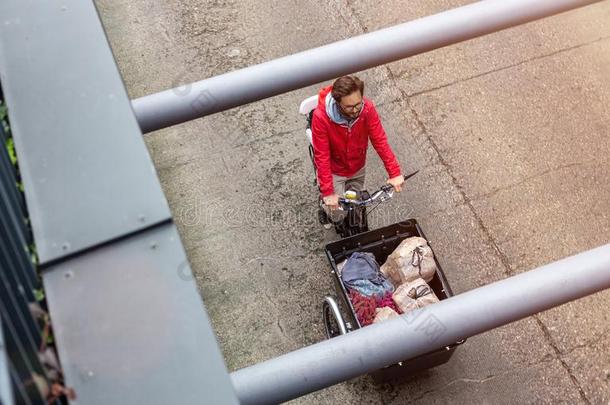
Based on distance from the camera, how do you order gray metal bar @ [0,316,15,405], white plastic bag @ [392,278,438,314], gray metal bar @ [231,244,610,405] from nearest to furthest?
gray metal bar @ [0,316,15,405] < gray metal bar @ [231,244,610,405] < white plastic bag @ [392,278,438,314]

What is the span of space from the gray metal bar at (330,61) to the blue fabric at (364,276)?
6.74 ft

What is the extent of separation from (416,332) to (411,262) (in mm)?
2526

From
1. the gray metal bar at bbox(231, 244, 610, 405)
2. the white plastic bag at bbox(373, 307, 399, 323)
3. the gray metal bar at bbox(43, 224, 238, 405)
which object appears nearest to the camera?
the gray metal bar at bbox(43, 224, 238, 405)

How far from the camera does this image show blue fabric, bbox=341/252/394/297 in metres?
5.62

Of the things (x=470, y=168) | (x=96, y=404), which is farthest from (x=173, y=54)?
(x=96, y=404)

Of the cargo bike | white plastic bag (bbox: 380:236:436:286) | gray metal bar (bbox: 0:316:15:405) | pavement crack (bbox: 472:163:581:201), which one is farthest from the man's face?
gray metal bar (bbox: 0:316:15:405)

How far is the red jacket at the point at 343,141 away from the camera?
5.59 m

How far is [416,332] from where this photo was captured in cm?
310

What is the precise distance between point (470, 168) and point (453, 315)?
14.2 ft

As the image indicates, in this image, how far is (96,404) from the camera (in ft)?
7.38

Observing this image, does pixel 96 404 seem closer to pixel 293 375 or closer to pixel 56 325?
pixel 56 325

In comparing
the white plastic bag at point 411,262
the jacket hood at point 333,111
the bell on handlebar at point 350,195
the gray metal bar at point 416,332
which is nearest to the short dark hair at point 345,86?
the jacket hood at point 333,111

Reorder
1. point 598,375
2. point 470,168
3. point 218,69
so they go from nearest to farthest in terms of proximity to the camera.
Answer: point 598,375, point 470,168, point 218,69

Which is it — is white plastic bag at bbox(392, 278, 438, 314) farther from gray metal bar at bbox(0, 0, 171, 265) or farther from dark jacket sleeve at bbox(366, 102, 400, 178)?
gray metal bar at bbox(0, 0, 171, 265)
